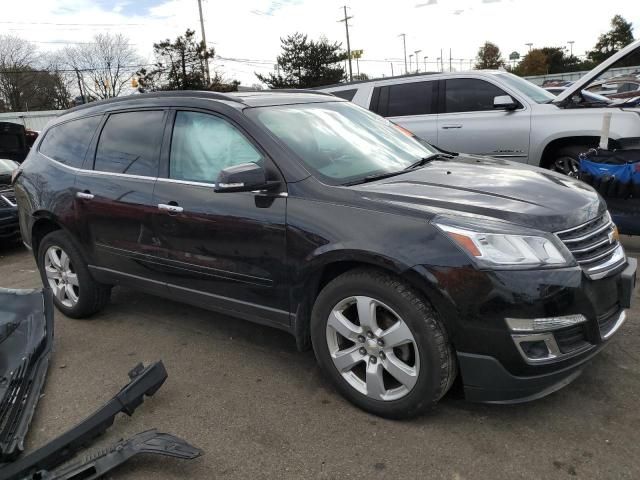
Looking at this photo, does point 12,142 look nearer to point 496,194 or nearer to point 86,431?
point 86,431

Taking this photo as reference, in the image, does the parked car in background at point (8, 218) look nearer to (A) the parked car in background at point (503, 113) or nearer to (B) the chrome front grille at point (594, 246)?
(A) the parked car in background at point (503, 113)

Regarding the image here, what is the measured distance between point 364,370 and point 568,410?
41.4 inches

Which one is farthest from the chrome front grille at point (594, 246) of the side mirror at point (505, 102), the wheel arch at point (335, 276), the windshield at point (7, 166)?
the windshield at point (7, 166)

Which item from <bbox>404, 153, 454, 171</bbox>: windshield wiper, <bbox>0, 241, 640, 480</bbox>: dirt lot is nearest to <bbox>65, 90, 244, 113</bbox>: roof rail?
<bbox>404, 153, 454, 171</bbox>: windshield wiper

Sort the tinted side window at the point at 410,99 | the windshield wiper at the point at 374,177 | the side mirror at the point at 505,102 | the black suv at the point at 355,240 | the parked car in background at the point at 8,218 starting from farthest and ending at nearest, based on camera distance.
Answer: the tinted side window at the point at 410,99 < the parked car in background at the point at 8,218 < the side mirror at the point at 505,102 < the windshield wiper at the point at 374,177 < the black suv at the point at 355,240

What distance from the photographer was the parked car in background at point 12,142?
862 cm

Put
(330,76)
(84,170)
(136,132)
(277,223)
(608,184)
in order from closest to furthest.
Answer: (277,223)
(136,132)
(84,170)
(608,184)
(330,76)

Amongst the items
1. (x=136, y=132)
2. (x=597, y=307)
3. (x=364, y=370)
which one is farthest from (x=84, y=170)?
(x=597, y=307)

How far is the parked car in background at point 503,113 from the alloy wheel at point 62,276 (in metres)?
4.82

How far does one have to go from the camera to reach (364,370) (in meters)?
2.94

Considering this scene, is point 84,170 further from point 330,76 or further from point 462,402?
point 330,76

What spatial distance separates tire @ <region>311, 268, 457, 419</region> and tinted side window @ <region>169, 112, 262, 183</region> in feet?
3.40

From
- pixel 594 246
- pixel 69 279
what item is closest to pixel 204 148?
pixel 69 279

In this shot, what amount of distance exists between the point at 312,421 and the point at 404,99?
5.75m
